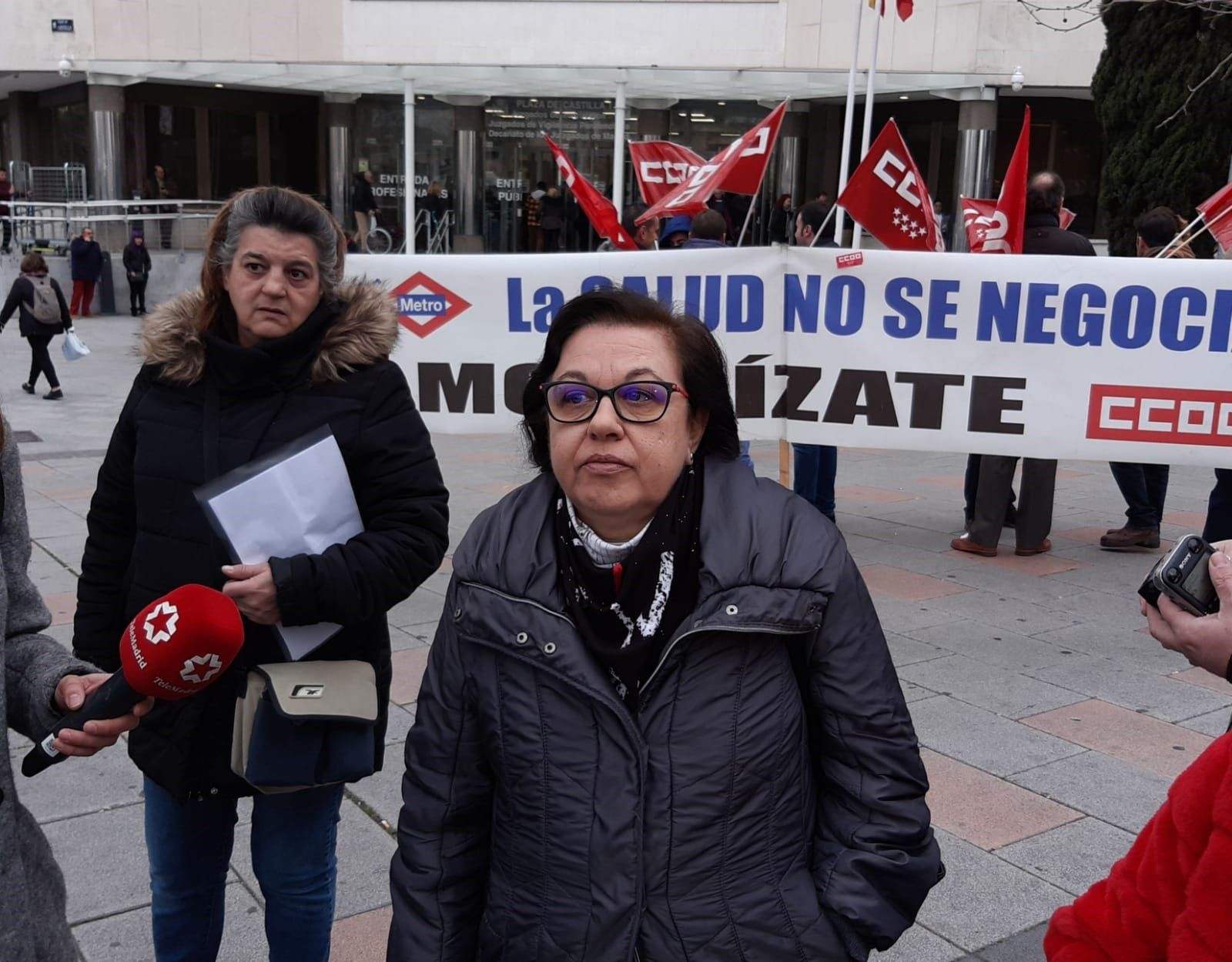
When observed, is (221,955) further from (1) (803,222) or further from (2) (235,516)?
(1) (803,222)

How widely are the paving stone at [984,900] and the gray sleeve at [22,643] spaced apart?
2.40 m

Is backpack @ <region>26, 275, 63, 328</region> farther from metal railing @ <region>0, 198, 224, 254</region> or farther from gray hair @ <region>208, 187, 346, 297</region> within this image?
gray hair @ <region>208, 187, 346, 297</region>

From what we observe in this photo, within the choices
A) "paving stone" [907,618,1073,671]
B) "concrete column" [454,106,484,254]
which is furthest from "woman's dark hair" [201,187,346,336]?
"concrete column" [454,106,484,254]

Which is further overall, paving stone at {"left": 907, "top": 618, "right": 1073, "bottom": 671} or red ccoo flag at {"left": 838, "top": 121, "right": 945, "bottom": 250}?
red ccoo flag at {"left": 838, "top": 121, "right": 945, "bottom": 250}

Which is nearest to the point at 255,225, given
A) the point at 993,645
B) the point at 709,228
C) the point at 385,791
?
the point at 385,791

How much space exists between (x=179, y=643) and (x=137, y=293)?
77.2ft

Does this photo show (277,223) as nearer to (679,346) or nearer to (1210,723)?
(679,346)

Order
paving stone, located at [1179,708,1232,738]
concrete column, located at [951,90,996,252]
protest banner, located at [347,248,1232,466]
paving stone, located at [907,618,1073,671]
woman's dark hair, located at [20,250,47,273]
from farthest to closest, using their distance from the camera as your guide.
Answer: concrete column, located at [951,90,996,252], woman's dark hair, located at [20,250,47,273], protest banner, located at [347,248,1232,466], paving stone, located at [907,618,1073,671], paving stone, located at [1179,708,1232,738]

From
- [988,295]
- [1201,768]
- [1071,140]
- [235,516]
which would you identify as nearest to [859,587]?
[1201,768]

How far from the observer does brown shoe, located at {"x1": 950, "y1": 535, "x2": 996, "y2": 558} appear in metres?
7.78

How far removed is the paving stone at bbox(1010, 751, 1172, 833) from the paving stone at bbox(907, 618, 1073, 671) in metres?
1.10

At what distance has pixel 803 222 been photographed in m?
9.78

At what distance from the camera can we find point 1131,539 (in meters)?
7.87

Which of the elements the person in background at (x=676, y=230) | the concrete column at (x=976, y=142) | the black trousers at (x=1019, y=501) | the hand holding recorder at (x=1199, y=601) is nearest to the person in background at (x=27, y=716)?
the hand holding recorder at (x=1199, y=601)
